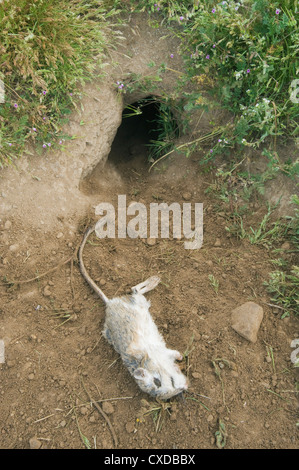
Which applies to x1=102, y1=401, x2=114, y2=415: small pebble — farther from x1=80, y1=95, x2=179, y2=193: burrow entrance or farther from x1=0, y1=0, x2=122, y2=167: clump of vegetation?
x1=0, y1=0, x2=122, y2=167: clump of vegetation

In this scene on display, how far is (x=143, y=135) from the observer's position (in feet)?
16.4

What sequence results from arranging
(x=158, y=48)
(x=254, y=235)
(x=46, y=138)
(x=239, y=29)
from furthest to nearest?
(x=158, y=48)
(x=46, y=138)
(x=254, y=235)
(x=239, y=29)

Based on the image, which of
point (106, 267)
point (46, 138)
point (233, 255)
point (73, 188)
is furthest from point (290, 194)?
point (46, 138)

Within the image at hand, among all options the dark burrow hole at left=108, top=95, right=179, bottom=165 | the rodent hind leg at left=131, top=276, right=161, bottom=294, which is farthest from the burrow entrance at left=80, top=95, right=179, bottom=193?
the rodent hind leg at left=131, top=276, right=161, bottom=294

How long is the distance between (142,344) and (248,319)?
86 centimetres

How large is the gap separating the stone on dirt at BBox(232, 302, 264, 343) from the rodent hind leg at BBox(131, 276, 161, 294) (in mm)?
703

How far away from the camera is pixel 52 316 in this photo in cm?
319

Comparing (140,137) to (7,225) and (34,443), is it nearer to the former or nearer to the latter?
(7,225)

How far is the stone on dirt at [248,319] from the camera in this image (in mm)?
2871

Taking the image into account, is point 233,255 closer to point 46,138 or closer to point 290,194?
point 290,194

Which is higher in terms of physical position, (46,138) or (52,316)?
(46,138)

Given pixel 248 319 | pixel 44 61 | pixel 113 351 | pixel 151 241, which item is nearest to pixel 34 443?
pixel 113 351

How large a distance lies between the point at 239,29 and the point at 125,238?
6.85 ft

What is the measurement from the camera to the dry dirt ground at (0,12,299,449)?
266 centimetres
